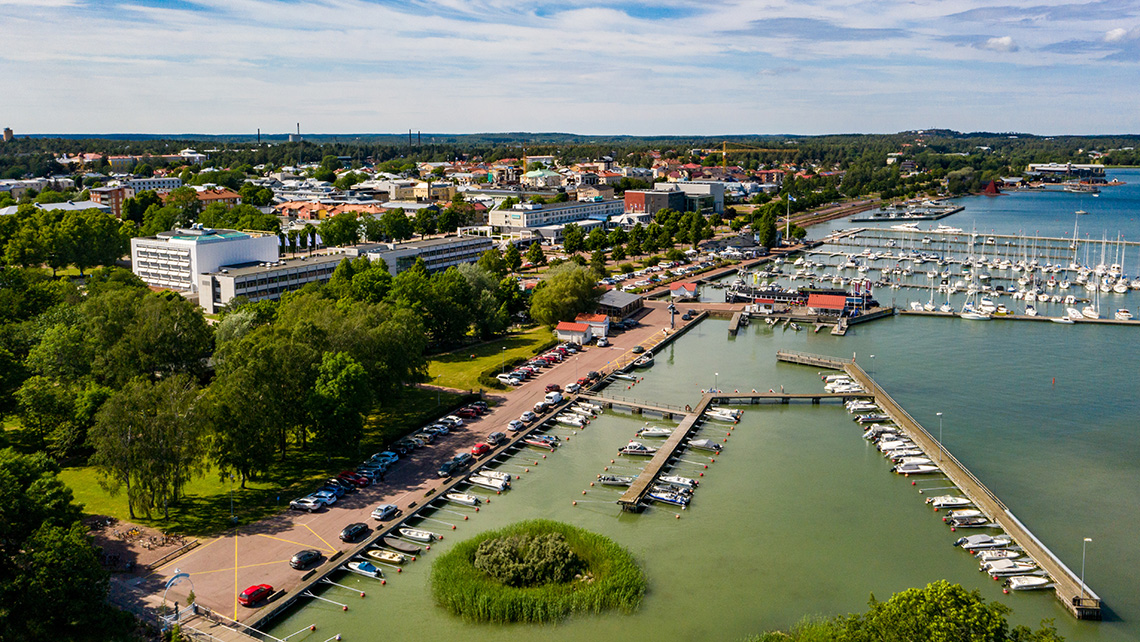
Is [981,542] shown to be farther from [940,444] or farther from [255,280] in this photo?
[255,280]

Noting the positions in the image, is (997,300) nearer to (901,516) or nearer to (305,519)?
(901,516)

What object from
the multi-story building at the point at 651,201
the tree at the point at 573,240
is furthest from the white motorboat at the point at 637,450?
the multi-story building at the point at 651,201

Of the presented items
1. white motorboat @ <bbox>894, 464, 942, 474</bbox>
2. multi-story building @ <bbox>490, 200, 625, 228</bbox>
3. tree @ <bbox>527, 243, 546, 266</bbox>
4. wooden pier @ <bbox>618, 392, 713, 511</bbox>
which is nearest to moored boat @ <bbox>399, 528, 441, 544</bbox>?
wooden pier @ <bbox>618, 392, 713, 511</bbox>

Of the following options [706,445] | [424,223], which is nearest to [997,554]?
[706,445]

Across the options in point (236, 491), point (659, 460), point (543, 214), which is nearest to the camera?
point (236, 491)

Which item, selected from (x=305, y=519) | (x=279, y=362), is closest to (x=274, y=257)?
(x=279, y=362)
